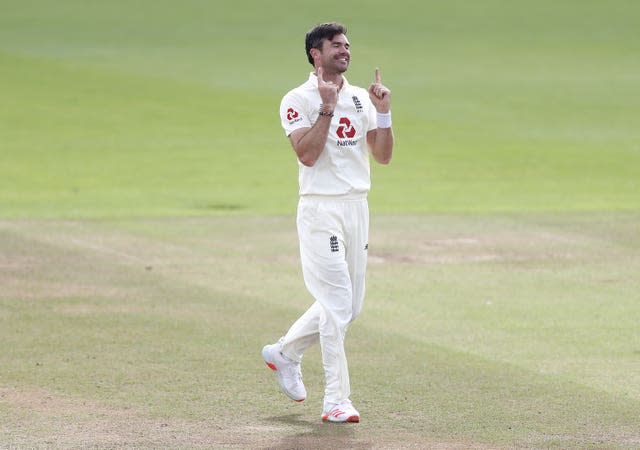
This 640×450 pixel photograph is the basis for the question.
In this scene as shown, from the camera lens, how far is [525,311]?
1253 cm

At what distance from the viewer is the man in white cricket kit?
8.56 meters

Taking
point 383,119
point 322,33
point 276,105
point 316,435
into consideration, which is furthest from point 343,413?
point 276,105

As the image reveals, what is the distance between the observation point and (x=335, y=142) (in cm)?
862

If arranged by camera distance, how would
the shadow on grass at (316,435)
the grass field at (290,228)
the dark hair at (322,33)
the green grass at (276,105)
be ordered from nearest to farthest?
the shadow on grass at (316,435) → the dark hair at (322,33) → the grass field at (290,228) → the green grass at (276,105)

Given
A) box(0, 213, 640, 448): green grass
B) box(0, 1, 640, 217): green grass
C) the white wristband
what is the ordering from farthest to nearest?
box(0, 1, 640, 217): green grass < the white wristband < box(0, 213, 640, 448): green grass

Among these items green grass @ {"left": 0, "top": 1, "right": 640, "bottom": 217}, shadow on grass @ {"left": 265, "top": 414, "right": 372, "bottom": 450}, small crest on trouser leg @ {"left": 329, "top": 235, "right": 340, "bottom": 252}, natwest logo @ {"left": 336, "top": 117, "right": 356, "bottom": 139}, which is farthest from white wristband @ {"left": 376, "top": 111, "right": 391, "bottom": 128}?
green grass @ {"left": 0, "top": 1, "right": 640, "bottom": 217}

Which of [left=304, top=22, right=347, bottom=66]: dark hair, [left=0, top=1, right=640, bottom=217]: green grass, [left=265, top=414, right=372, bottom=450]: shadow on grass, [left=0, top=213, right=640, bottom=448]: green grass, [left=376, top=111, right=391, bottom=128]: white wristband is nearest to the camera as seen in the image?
[left=265, top=414, right=372, bottom=450]: shadow on grass

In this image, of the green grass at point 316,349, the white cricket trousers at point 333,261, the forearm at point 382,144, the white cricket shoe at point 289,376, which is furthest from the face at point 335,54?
the green grass at point 316,349

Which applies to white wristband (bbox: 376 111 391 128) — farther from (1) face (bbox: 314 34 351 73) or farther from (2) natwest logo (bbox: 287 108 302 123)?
(2) natwest logo (bbox: 287 108 302 123)

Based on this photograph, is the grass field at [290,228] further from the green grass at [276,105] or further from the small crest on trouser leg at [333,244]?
the small crest on trouser leg at [333,244]

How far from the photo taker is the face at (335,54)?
8617 millimetres

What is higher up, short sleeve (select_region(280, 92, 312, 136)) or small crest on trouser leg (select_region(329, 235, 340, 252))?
short sleeve (select_region(280, 92, 312, 136))

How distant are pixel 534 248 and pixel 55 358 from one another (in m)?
7.42

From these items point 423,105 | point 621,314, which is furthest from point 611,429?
point 423,105
